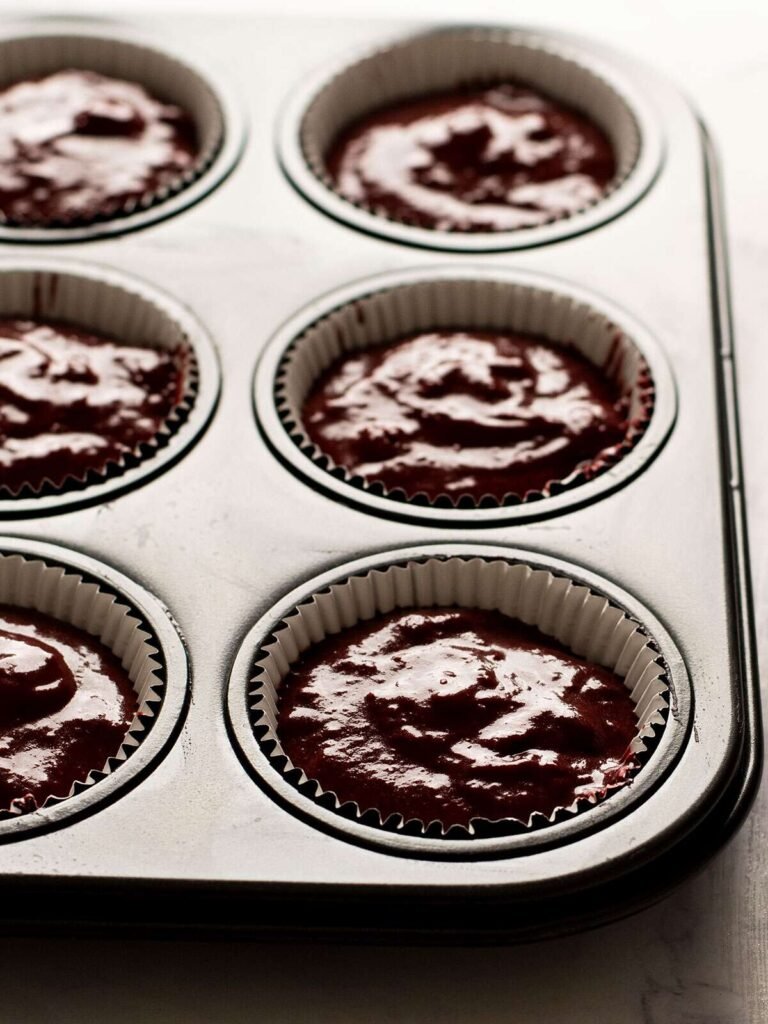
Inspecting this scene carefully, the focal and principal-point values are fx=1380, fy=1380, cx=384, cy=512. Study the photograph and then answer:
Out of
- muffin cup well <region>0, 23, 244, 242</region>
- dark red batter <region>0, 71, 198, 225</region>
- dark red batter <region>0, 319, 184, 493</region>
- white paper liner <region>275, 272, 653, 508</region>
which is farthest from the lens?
dark red batter <region>0, 71, 198, 225</region>

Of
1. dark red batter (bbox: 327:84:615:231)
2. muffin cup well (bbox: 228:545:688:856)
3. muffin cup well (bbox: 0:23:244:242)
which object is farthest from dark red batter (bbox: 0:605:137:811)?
dark red batter (bbox: 327:84:615:231)

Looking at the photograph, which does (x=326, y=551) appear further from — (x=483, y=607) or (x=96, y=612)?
(x=96, y=612)

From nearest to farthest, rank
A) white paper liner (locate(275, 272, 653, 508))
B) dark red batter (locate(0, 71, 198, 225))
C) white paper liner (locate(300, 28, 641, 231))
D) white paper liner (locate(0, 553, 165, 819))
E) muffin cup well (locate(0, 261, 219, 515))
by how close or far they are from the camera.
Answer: white paper liner (locate(0, 553, 165, 819)) → muffin cup well (locate(0, 261, 219, 515)) → white paper liner (locate(275, 272, 653, 508)) → dark red batter (locate(0, 71, 198, 225)) → white paper liner (locate(300, 28, 641, 231))

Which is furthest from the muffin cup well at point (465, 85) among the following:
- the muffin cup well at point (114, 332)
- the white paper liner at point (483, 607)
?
the white paper liner at point (483, 607)

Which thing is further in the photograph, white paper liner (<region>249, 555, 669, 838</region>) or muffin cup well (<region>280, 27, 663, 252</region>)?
muffin cup well (<region>280, 27, 663, 252</region>)

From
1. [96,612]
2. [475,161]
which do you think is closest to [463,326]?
[475,161]

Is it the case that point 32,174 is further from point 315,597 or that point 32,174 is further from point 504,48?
point 315,597

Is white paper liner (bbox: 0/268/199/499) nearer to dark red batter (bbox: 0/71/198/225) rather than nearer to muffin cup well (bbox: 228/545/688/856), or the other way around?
dark red batter (bbox: 0/71/198/225)
